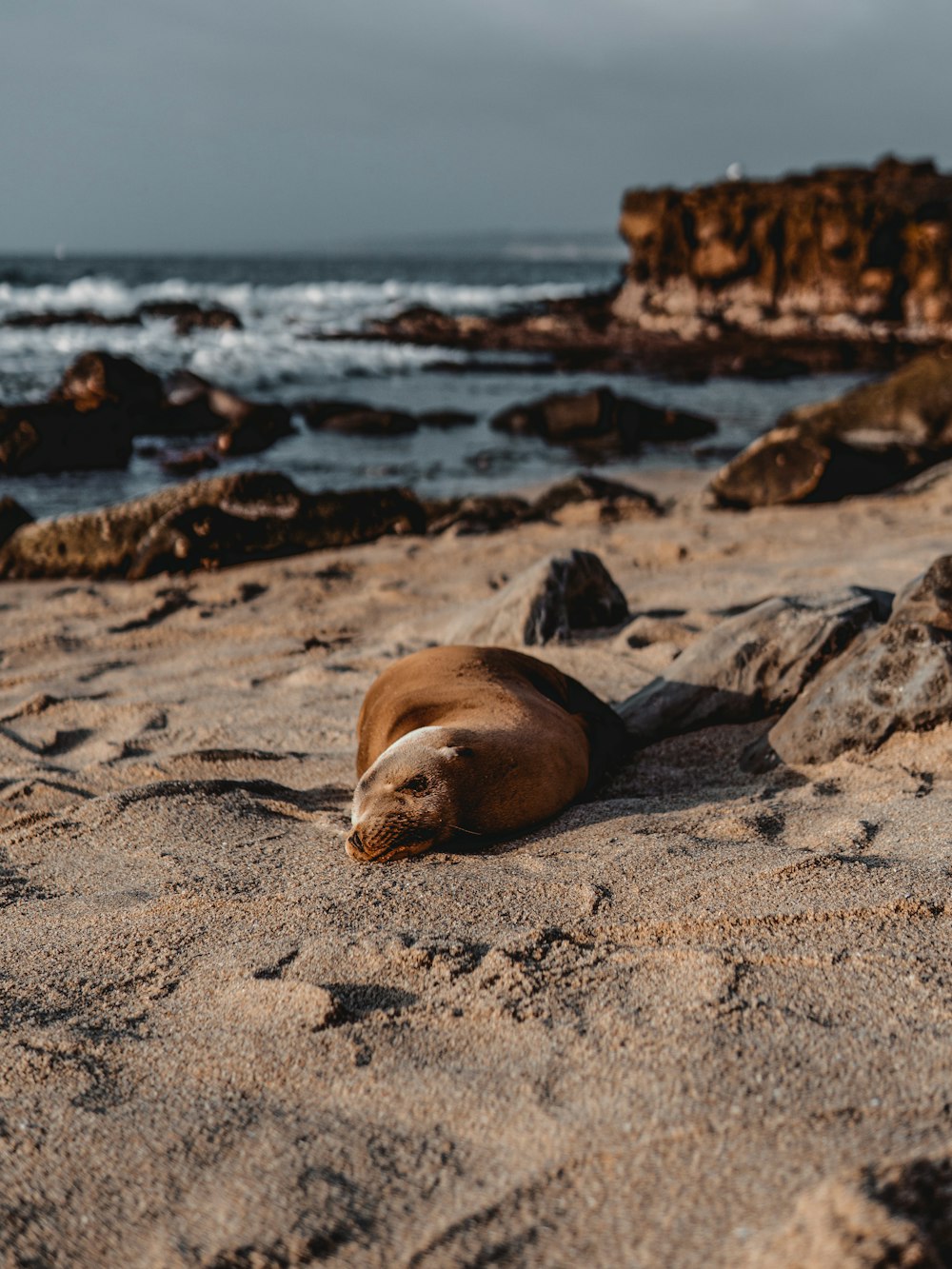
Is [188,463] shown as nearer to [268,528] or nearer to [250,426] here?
[250,426]

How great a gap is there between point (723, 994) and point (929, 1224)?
67 centimetres

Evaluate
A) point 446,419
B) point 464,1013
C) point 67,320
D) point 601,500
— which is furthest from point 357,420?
point 67,320

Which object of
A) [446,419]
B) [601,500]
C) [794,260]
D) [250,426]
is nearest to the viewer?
[601,500]

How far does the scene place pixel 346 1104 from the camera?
1.83m

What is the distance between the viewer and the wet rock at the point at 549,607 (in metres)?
4.82

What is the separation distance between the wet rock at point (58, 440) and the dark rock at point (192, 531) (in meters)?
4.27

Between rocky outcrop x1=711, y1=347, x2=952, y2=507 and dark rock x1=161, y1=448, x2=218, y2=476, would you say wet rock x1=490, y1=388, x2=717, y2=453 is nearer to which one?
rocky outcrop x1=711, y1=347, x2=952, y2=507

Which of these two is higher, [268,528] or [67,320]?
[67,320]

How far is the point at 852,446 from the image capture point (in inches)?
355

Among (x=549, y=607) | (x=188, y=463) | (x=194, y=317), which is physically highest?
(x=194, y=317)

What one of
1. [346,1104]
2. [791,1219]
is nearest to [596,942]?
[346,1104]

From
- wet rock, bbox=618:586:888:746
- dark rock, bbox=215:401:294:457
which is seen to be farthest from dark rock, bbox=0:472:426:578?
dark rock, bbox=215:401:294:457

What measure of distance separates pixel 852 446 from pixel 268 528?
4734 mm

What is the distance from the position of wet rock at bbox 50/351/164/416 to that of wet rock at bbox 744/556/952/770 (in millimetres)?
11277
